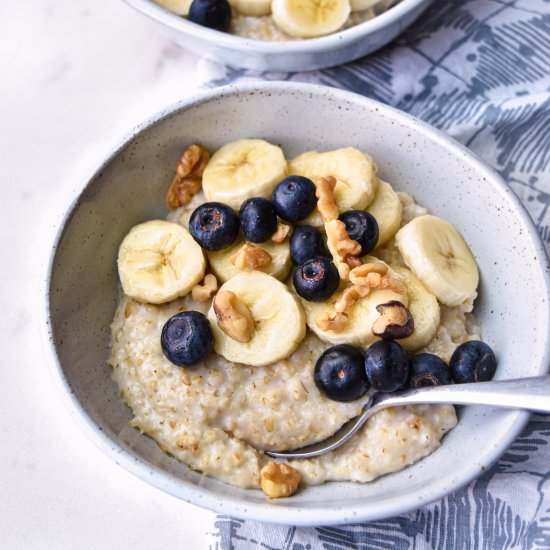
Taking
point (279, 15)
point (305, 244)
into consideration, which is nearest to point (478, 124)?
point (279, 15)

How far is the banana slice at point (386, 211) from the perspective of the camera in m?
1.97

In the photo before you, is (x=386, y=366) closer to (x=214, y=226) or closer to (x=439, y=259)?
(x=439, y=259)

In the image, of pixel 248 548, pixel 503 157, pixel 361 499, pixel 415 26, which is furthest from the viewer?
pixel 415 26

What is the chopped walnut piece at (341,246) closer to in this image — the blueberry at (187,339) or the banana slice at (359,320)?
the banana slice at (359,320)

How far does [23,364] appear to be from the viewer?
210 centimetres

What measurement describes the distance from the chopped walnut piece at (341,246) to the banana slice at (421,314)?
0.14m

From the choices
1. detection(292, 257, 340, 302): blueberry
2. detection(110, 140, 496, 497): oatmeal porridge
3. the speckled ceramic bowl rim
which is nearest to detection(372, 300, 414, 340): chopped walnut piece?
detection(110, 140, 496, 497): oatmeal porridge

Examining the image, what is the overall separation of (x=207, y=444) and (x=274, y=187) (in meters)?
0.63

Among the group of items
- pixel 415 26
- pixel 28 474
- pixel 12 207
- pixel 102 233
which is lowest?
pixel 28 474

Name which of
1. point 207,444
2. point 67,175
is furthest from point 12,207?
point 207,444

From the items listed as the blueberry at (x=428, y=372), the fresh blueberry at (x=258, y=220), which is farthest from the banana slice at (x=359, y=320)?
the fresh blueberry at (x=258, y=220)

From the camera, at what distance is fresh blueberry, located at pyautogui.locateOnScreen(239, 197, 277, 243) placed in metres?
1.88

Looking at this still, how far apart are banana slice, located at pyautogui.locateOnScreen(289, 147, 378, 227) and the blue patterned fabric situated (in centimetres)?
47

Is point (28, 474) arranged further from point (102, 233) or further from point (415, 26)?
point (415, 26)
